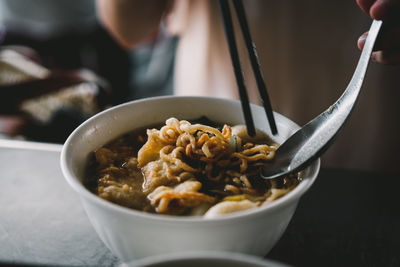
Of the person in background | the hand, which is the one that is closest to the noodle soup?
the hand

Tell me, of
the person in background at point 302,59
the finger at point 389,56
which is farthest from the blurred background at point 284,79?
the finger at point 389,56

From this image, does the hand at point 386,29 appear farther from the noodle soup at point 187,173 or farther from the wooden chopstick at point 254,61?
the noodle soup at point 187,173

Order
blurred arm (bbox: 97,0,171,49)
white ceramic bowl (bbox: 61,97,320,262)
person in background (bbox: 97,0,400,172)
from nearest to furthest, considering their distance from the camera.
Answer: white ceramic bowl (bbox: 61,97,320,262)
person in background (bbox: 97,0,400,172)
blurred arm (bbox: 97,0,171,49)

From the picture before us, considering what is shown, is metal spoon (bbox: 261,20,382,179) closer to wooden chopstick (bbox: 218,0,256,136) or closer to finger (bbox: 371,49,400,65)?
wooden chopstick (bbox: 218,0,256,136)

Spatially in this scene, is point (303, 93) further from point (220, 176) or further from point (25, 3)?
point (25, 3)

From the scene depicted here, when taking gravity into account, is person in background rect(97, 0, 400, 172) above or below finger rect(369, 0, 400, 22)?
below

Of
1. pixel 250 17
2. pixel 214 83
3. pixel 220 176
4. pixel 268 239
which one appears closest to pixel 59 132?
pixel 214 83

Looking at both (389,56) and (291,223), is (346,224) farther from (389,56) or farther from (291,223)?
(389,56)

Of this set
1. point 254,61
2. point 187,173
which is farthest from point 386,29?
point 187,173
